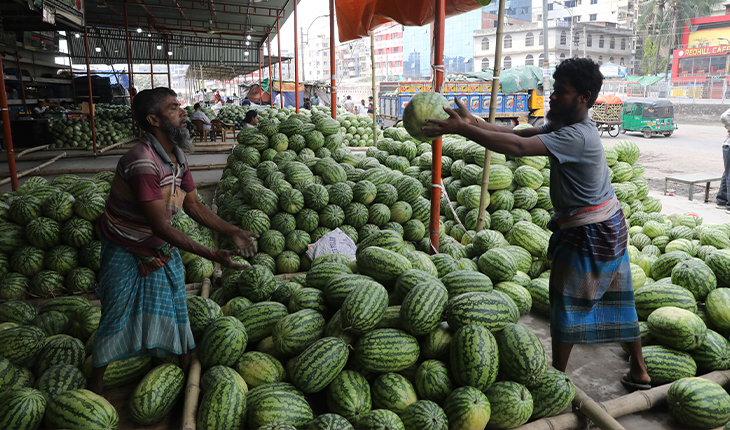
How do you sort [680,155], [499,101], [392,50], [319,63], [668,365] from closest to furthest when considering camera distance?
[668,365], [680,155], [499,101], [392,50], [319,63]

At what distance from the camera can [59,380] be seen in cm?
225

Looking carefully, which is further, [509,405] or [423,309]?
[423,309]

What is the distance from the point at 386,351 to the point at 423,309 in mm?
288

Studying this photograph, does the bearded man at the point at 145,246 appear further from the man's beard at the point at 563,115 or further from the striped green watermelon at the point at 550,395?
the man's beard at the point at 563,115

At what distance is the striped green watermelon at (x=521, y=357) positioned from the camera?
7.27ft

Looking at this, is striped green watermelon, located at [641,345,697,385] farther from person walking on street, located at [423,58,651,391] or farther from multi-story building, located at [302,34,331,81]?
multi-story building, located at [302,34,331,81]

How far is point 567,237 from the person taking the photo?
8.42 ft

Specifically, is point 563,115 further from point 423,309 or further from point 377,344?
point 377,344

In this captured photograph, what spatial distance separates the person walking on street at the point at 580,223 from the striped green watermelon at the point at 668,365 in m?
0.09

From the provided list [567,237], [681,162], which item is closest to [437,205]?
[567,237]

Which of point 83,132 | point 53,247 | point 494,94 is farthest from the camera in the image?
point 83,132

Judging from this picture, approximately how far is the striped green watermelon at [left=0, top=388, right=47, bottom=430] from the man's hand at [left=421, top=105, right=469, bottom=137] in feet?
7.18

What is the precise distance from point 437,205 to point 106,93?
54.5 feet

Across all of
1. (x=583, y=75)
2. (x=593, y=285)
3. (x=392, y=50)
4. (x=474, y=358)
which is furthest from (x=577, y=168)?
(x=392, y=50)
